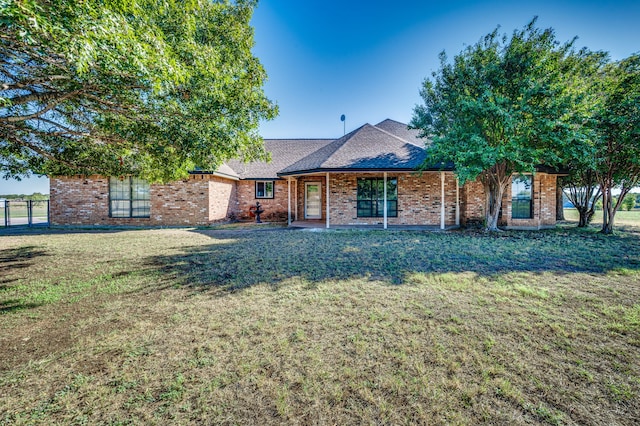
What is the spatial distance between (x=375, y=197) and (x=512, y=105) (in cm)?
661

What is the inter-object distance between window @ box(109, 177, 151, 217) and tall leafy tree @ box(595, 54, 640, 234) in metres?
20.5

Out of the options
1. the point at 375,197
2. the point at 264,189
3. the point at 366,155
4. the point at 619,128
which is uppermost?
the point at 619,128

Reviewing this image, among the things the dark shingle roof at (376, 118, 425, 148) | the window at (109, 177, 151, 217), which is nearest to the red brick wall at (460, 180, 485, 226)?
the dark shingle roof at (376, 118, 425, 148)

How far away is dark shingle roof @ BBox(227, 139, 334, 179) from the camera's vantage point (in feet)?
57.1

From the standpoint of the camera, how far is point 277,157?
18906mm

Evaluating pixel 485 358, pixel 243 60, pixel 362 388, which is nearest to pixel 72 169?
pixel 243 60

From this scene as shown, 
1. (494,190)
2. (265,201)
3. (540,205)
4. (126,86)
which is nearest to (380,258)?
(126,86)

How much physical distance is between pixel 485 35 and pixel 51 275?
1585 centimetres

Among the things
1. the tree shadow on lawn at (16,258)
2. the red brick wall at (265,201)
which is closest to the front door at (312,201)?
the red brick wall at (265,201)

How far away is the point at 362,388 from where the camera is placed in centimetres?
219

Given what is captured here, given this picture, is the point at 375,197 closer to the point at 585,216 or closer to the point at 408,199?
the point at 408,199

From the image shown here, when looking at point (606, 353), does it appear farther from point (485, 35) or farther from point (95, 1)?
point (485, 35)

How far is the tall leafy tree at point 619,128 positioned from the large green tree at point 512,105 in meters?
1.04

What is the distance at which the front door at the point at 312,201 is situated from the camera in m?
16.1
